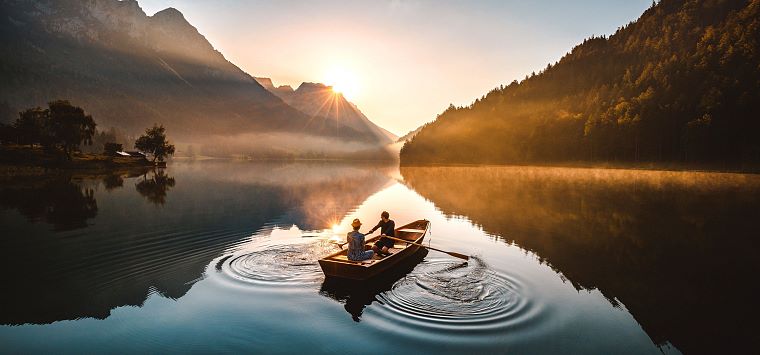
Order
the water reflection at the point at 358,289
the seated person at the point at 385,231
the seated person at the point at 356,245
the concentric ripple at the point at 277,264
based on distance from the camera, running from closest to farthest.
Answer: the water reflection at the point at 358,289, the seated person at the point at 356,245, the concentric ripple at the point at 277,264, the seated person at the point at 385,231

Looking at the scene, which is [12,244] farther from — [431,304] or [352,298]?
[431,304]

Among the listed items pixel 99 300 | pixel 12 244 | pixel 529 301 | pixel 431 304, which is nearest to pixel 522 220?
pixel 529 301

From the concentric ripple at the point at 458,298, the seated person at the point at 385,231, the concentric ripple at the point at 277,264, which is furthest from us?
the seated person at the point at 385,231

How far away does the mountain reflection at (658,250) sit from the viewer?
1462 cm

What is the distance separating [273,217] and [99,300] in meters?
21.0

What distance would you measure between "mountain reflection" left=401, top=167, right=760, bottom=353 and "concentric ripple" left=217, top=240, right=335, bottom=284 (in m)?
13.0

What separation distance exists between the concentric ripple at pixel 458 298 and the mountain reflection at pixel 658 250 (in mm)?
3957

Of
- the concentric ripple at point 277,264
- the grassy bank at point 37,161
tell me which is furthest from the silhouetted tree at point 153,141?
the concentric ripple at point 277,264

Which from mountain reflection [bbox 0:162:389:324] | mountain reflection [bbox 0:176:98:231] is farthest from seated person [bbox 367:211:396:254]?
mountain reflection [bbox 0:176:98:231]

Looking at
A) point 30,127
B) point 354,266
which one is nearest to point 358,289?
point 354,266

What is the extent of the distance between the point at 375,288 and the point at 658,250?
1964 centimetres

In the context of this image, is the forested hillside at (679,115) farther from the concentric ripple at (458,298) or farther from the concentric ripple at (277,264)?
the concentric ripple at (277,264)

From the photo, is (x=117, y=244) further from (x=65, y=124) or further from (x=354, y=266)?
(x=65, y=124)

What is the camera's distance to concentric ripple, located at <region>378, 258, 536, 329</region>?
14.1 m
